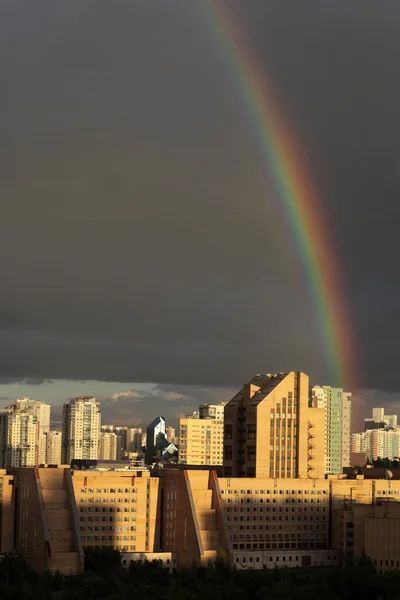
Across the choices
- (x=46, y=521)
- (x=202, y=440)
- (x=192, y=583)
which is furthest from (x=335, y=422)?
(x=192, y=583)

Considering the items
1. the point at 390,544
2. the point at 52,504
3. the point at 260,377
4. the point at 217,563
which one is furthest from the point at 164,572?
the point at 260,377

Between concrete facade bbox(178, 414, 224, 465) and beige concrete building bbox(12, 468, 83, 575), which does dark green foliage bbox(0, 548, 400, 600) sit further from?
concrete facade bbox(178, 414, 224, 465)

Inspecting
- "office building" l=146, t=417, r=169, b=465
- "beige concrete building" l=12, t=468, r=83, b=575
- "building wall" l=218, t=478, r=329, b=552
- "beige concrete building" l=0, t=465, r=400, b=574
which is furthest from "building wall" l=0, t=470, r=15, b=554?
"office building" l=146, t=417, r=169, b=465

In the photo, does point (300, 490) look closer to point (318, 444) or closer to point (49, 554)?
point (318, 444)

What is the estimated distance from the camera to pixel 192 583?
7481 cm

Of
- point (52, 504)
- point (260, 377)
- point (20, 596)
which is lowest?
point (20, 596)

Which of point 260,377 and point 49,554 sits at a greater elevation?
point 260,377

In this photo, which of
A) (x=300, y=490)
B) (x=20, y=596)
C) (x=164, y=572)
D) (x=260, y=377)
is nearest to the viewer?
(x=20, y=596)

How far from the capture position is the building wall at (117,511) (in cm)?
8288

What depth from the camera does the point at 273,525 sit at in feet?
284

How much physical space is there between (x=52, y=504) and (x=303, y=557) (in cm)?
1816

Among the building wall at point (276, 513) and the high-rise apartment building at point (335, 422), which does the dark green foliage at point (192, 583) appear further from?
the high-rise apartment building at point (335, 422)

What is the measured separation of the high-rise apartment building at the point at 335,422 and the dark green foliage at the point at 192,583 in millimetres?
77274

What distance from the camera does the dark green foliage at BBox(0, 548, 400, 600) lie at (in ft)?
234
